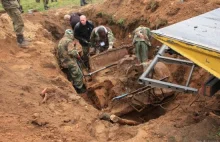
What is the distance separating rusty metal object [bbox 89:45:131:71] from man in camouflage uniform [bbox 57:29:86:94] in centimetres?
49

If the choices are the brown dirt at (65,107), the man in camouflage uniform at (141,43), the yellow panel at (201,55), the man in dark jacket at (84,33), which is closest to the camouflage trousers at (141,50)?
the man in camouflage uniform at (141,43)

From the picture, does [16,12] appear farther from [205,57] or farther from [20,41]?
[205,57]

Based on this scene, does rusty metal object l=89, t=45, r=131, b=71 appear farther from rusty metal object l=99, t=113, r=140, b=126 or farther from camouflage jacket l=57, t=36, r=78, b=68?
rusty metal object l=99, t=113, r=140, b=126

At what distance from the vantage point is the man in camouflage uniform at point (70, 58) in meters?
8.95

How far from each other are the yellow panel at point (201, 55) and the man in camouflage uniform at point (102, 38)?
4.86 meters

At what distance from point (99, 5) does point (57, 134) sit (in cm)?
907

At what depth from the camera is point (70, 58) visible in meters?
9.05

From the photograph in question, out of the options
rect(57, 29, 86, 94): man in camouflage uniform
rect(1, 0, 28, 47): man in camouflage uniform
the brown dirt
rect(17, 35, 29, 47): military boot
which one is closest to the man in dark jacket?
the brown dirt

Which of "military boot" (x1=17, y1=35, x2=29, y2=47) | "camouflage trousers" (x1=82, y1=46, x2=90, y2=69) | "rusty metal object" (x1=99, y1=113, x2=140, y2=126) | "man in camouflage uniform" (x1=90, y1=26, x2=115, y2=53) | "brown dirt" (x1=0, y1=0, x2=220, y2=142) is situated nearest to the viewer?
"brown dirt" (x1=0, y1=0, x2=220, y2=142)

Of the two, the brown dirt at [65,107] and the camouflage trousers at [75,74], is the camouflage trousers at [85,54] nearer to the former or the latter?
the brown dirt at [65,107]

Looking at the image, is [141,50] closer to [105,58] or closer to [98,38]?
[105,58]

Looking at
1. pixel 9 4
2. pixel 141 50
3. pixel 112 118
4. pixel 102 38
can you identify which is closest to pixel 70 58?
pixel 102 38

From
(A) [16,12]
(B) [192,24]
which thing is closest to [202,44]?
(B) [192,24]

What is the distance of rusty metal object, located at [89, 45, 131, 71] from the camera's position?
8922 millimetres
